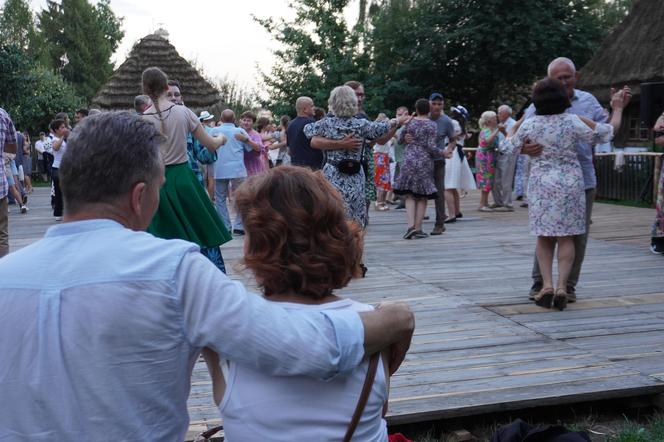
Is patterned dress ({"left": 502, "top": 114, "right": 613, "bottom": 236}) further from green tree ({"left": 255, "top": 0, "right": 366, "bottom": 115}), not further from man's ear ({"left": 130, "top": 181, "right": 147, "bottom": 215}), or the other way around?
green tree ({"left": 255, "top": 0, "right": 366, "bottom": 115})

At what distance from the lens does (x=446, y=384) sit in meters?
4.17

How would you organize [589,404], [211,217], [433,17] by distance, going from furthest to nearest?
1. [433,17]
2. [211,217]
3. [589,404]

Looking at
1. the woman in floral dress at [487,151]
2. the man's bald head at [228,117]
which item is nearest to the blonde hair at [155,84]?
the man's bald head at [228,117]

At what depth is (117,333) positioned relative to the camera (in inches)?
63.4

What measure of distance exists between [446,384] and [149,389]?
2737mm

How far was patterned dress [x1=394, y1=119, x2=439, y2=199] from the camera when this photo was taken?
1029 cm

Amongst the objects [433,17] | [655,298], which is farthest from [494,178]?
[433,17]

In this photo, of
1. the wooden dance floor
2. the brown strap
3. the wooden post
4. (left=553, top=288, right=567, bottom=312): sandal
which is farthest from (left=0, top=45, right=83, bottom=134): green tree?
the brown strap

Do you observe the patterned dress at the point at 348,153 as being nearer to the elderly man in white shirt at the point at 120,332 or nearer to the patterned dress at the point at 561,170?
the patterned dress at the point at 561,170

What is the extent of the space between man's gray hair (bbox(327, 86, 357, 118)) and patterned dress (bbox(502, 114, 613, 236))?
70.8 inches

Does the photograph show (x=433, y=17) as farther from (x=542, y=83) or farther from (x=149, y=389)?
(x=149, y=389)

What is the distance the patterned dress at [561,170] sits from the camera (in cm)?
587

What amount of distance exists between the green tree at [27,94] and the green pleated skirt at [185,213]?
2594 centimetres

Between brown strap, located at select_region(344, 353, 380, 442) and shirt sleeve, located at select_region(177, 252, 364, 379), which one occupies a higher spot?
shirt sleeve, located at select_region(177, 252, 364, 379)
